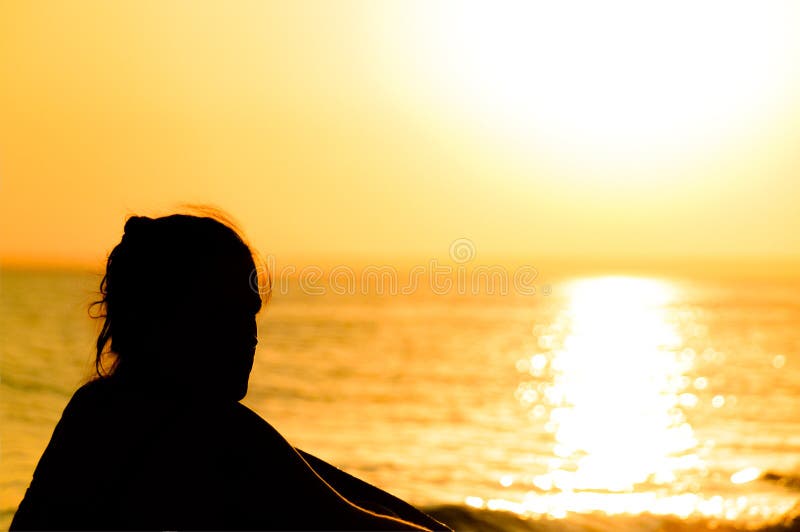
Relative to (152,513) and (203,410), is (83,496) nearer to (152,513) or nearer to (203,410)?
(152,513)

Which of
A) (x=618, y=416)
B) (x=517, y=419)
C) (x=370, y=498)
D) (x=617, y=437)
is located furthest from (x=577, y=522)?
(x=618, y=416)

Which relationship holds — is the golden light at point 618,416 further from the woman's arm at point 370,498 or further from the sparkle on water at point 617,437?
the woman's arm at point 370,498

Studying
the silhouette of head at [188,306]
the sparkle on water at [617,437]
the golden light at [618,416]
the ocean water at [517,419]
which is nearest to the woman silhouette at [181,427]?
the silhouette of head at [188,306]

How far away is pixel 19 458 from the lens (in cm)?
1226

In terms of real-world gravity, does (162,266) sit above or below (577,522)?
below

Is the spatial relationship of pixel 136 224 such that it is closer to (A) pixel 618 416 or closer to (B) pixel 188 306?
(B) pixel 188 306

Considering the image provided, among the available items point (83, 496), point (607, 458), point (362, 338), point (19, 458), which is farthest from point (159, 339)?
point (362, 338)

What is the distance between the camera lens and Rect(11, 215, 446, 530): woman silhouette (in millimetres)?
1905

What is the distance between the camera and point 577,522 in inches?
435

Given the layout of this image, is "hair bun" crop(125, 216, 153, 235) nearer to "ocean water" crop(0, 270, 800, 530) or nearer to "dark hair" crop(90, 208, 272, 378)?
"dark hair" crop(90, 208, 272, 378)

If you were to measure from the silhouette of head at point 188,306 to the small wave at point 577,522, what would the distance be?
827 centimetres

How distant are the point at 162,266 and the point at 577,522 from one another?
32.2 feet

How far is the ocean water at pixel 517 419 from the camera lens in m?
12.4

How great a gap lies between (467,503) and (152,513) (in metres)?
10.6
